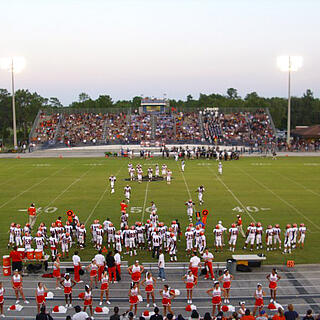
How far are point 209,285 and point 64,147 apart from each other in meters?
48.0

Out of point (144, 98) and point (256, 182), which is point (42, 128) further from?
point (256, 182)

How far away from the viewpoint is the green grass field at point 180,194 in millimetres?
18906

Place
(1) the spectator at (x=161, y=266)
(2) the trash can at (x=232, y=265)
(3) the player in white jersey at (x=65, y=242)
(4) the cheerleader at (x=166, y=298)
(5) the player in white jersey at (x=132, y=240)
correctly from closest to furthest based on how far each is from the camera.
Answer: (4) the cheerleader at (x=166, y=298) → (1) the spectator at (x=161, y=266) → (2) the trash can at (x=232, y=265) → (3) the player in white jersey at (x=65, y=242) → (5) the player in white jersey at (x=132, y=240)

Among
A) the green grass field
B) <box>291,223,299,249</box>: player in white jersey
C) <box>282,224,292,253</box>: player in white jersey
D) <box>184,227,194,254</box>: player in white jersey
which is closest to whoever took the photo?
<box>184,227,194,254</box>: player in white jersey

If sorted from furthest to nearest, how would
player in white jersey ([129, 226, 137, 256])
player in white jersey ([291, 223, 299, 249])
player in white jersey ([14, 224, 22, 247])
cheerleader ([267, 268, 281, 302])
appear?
player in white jersey ([14, 224, 22, 247]) → player in white jersey ([291, 223, 299, 249]) → player in white jersey ([129, 226, 137, 256]) → cheerleader ([267, 268, 281, 302])

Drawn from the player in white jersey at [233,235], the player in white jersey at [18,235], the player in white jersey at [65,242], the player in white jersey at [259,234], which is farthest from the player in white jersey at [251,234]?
the player in white jersey at [18,235]

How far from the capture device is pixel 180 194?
2523cm

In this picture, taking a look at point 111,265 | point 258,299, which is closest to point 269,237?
point 258,299

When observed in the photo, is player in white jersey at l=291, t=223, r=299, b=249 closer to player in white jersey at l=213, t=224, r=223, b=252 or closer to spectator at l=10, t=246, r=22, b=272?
player in white jersey at l=213, t=224, r=223, b=252

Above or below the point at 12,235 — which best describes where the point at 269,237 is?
below

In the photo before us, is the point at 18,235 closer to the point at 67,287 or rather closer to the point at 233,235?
the point at 67,287

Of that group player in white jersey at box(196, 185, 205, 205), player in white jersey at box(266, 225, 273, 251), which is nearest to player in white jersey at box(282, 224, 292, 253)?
player in white jersey at box(266, 225, 273, 251)

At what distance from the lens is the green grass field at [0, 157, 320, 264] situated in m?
18.9

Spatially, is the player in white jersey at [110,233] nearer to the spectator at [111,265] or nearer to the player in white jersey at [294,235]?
the spectator at [111,265]
